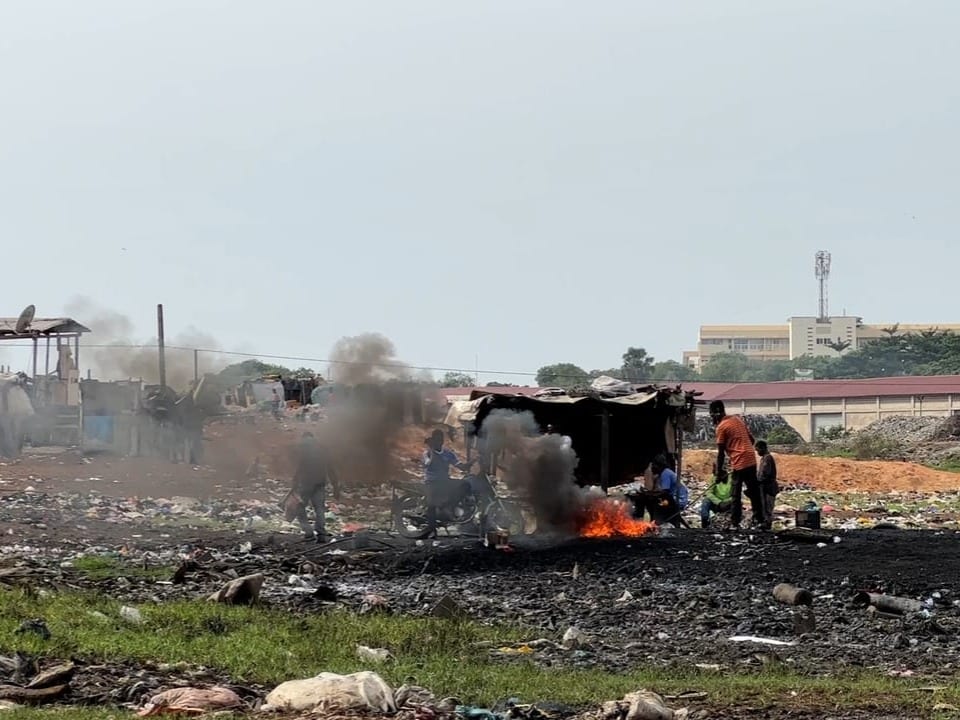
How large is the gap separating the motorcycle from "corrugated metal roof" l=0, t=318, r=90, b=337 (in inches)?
518

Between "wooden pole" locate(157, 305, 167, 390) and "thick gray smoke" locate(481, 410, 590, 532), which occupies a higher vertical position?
"wooden pole" locate(157, 305, 167, 390)

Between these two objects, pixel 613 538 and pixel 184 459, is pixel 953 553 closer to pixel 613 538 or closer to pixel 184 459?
pixel 613 538

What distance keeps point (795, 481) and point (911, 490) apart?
304 centimetres

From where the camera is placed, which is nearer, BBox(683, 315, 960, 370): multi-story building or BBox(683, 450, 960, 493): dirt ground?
BBox(683, 450, 960, 493): dirt ground

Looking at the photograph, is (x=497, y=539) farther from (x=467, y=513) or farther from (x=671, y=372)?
(x=671, y=372)

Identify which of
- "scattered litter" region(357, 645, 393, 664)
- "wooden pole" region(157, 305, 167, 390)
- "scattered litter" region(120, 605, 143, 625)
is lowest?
"scattered litter" region(357, 645, 393, 664)

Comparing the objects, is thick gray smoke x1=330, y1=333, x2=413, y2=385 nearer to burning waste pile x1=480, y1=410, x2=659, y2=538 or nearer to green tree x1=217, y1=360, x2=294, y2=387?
burning waste pile x1=480, y1=410, x2=659, y2=538

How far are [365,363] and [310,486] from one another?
482 centimetres

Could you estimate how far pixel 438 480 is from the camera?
17.5 m

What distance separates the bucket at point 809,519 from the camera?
18125mm

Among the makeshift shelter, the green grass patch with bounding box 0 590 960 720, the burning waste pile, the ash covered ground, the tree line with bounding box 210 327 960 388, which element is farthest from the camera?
the tree line with bounding box 210 327 960 388

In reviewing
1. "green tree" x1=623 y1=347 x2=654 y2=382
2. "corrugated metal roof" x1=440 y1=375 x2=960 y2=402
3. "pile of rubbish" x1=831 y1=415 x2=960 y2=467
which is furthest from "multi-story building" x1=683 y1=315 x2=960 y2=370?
"pile of rubbish" x1=831 y1=415 x2=960 y2=467

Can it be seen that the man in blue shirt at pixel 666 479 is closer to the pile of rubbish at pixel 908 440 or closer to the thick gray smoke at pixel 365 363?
the thick gray smoke at pixel 365 363

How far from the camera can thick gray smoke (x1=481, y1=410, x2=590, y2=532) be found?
18.1 meters
